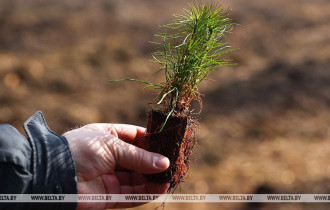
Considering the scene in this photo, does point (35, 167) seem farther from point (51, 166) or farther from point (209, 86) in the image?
point (209, 86)

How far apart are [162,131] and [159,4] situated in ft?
21.6

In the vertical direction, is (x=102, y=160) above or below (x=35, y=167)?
above

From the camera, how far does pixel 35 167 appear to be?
5.54ft

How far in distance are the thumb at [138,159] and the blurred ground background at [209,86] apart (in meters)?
2.63

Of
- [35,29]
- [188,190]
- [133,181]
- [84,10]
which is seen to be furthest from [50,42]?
[133,181]

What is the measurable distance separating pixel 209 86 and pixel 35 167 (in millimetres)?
4728

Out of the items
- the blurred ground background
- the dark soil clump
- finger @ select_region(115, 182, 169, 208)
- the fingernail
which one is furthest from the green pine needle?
the blurred ground background

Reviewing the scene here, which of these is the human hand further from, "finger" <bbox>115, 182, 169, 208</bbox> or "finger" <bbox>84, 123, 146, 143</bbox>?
"finger" <bbox>84, 123, 146, 143</bbox>

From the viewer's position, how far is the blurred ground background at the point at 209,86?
489 cm

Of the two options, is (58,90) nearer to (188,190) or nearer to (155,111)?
(188,190)

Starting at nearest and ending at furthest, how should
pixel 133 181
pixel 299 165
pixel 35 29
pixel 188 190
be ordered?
pixel 133 181, pixel 188 190, pixel 299 165, pixel 35 29

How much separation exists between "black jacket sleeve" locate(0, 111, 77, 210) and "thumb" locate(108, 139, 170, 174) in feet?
0.82

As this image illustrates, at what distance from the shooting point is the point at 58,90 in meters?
5.73

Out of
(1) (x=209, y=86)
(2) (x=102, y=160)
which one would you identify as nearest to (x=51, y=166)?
(2) (x=102, y=160)
